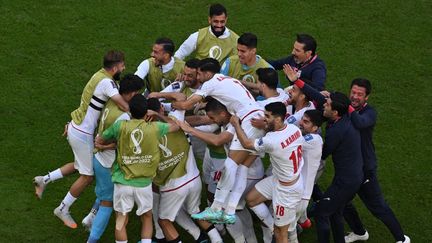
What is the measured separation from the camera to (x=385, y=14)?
50.2 ft

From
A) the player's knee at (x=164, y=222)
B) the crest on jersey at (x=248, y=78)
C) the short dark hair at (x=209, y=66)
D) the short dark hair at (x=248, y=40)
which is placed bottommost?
the player's knee at (x=164, y=222)

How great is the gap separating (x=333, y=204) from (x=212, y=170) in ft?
5.03

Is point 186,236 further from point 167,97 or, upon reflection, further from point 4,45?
point 4,45

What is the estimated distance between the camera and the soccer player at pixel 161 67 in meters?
10.6

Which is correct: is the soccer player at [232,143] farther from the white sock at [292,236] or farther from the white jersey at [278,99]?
the white sock at [292,236]

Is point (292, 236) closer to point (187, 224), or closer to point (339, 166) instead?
point (339, 166)

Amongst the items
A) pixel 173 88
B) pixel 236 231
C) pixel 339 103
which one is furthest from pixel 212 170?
pixel 339 103

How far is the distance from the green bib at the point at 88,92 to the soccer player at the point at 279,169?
5.48 feet

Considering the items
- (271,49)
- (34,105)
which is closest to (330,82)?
(271,49)

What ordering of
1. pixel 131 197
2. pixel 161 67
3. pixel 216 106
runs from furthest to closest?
pixel 161 67 < pixel 216 106 < pixel 131 197

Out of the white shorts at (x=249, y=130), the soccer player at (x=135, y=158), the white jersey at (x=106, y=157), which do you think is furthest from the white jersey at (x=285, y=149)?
the white jersey at (x=106, y=157)

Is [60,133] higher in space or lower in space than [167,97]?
lower

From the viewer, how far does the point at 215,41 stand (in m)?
11.5

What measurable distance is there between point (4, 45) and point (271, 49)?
4523 millimetres
